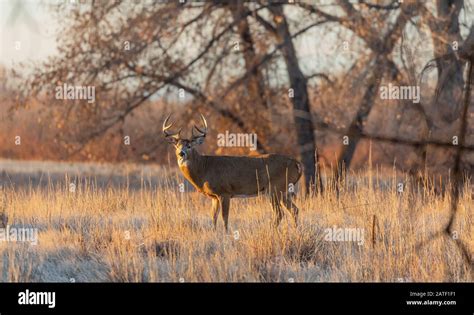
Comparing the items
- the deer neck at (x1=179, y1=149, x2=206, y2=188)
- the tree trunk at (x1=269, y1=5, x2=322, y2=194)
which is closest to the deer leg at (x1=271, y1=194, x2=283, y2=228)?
the deer neck at (x1=179, y1=149, x2=206, y2=188)

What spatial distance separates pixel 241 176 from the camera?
10.1 meters

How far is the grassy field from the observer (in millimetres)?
6406

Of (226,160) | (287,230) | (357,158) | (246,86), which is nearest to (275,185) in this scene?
(226,160)

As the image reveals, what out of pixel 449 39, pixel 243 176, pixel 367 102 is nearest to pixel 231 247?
pixel 243 176

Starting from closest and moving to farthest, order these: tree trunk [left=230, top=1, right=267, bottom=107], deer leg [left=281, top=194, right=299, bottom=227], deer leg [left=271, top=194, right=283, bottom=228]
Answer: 1. deer leg [left=271, top=194, right=283, bottom=228]
2. deer leg [left=281, top=194, right=299, bottom=227]
3. tree trunk [left=230, top=1, right=267, bottom=107]

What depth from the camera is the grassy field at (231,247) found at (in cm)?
641

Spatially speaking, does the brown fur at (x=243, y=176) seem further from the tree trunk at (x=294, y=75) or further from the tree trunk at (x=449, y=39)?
the tree trunk at (x=294, y=75)

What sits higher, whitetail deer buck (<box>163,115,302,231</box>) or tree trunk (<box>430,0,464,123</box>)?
tree trunk (<box>430,0,464,123</box>)

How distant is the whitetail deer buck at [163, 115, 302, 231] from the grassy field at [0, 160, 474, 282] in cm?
32

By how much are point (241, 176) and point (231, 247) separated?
296cm

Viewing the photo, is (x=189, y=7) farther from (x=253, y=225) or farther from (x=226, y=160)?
(x=253, y=225)

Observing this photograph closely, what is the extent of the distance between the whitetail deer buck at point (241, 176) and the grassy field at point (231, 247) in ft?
1.05

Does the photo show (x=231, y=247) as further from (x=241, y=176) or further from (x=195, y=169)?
(x=195, y=169)

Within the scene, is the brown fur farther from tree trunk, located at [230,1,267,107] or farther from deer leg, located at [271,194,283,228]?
tree trunk, located at [230,1,267,107]
